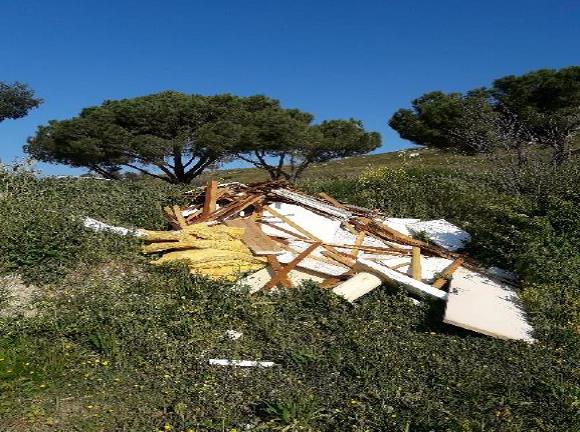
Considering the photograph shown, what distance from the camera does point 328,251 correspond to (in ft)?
29.8

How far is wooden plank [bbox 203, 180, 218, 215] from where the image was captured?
35.4 feet

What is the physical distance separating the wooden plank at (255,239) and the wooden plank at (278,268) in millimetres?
154

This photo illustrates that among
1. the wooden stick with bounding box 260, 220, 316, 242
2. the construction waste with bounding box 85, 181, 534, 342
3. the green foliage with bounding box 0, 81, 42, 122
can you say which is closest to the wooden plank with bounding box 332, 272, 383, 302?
the construction waste with bounding box 85, 181, 534, 342

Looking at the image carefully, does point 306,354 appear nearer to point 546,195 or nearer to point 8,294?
point 8,294

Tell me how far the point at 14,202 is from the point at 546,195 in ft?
31.1

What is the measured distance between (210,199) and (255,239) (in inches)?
95.6

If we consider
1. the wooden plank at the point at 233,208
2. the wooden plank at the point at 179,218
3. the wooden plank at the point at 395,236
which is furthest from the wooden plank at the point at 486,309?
the wooden plank at the point at 179,218

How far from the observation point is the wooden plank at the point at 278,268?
7712 mm

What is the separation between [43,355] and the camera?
5.31 metres

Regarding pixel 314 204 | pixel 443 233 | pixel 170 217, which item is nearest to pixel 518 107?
pixel 443 233

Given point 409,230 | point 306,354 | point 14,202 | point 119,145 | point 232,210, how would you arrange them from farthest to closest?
point 119,145 → point 409,230 → point 232,210 → point 14,202 → point 306,354

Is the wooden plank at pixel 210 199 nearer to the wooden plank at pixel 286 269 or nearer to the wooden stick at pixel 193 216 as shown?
the wooden stick at pixel 193 216

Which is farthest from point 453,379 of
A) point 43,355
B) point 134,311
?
point 43,355

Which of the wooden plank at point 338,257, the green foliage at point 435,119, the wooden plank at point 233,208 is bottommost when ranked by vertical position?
the wooden plank at point 338,257
